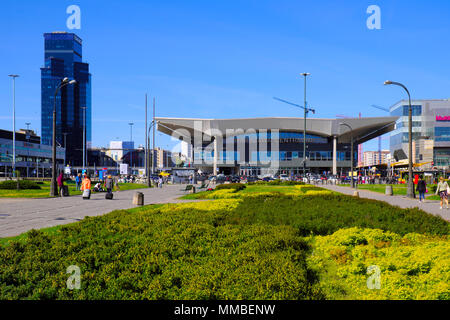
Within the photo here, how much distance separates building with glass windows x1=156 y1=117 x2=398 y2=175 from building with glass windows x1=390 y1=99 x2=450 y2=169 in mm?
18507

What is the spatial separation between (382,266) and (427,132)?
140761mm

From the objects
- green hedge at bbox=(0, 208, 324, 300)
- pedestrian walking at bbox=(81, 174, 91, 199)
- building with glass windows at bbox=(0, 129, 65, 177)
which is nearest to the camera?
green hedge at bbox=(0, 208, 324, 300)

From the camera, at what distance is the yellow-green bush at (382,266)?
5207mm

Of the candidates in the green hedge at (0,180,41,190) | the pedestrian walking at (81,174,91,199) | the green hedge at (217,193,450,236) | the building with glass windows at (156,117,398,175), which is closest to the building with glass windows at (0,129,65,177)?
the building with glass windows at (156,117,398,175)

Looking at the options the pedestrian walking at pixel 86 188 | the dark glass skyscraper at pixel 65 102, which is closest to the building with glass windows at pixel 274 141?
the pedestrian walking at pixel 86 188

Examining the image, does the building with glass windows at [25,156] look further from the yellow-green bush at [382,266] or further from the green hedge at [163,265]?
the yellow-green bush at [382,266]

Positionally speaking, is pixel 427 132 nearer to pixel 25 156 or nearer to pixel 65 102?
pixel 25 156

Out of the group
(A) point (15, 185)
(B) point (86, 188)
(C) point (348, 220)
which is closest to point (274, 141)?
(A) point (15, 185)

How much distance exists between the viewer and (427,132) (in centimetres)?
13188

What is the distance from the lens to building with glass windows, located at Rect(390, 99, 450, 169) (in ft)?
361

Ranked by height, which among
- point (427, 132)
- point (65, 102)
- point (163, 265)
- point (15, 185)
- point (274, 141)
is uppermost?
point (65, 102)

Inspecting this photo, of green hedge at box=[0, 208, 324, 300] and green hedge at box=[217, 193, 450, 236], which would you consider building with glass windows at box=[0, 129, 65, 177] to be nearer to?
green hedge at box=[217, 193, 450, 236]
